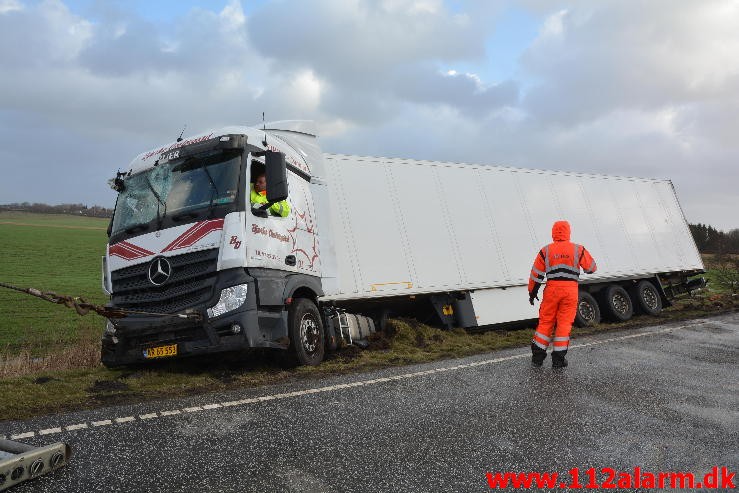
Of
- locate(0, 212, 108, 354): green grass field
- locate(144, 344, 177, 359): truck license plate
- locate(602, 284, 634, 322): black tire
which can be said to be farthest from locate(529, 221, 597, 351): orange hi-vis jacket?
locate(0, 212, 108, 354): green grass field

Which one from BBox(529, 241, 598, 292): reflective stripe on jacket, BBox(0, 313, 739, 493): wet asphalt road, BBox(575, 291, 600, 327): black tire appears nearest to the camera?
BBox(0, 313, 739, 493): wet asphalt road

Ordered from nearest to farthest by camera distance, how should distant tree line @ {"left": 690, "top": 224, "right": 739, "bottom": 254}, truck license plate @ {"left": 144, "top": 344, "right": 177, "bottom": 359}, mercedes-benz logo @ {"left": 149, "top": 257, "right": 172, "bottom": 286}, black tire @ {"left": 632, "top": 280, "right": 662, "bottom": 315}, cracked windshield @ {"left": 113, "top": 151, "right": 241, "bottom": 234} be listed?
truck license plate @ {"left": 144, "top": 344, "right": 177, "bottom": 359} → mercedes-benz logo @ {"left": 149, "top": 257, "right": 172, "bottom": 286} → cracked windshield @ {"left": 113, "top": 151, "right": 241, "bottom": 234} → black tire @ {"left": 632, "top": 280, "right": 662, "bottom": 315} → distant tree line @ {"left": 690, "top": 224, "right": 739, "bottom": 254}

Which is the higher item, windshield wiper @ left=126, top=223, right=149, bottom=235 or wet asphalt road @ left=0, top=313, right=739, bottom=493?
windshield wiper @ left=126, top=223, right=149, bottom=235

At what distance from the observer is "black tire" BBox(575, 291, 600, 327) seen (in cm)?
1083

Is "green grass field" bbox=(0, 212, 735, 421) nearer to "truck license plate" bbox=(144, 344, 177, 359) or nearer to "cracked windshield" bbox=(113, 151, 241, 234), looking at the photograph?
"truck license plate" bbox=(144, 344, 177, 359)

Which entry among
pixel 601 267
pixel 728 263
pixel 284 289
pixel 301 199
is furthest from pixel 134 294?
pixel 728 263

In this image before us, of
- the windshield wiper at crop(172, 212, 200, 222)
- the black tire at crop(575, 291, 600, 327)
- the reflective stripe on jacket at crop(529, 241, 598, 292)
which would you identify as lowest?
the black tire at crop(575, 291, 600, 327)

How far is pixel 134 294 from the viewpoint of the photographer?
5.89m

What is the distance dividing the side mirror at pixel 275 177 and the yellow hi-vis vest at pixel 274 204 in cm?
27

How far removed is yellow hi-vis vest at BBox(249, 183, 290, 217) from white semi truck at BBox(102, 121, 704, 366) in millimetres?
72

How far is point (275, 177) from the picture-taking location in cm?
566

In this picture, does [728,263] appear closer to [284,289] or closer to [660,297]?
[660,297]

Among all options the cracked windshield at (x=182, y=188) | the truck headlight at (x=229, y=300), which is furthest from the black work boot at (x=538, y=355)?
the cracked windshield at (x=182, y=188)

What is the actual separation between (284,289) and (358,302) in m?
2.11
